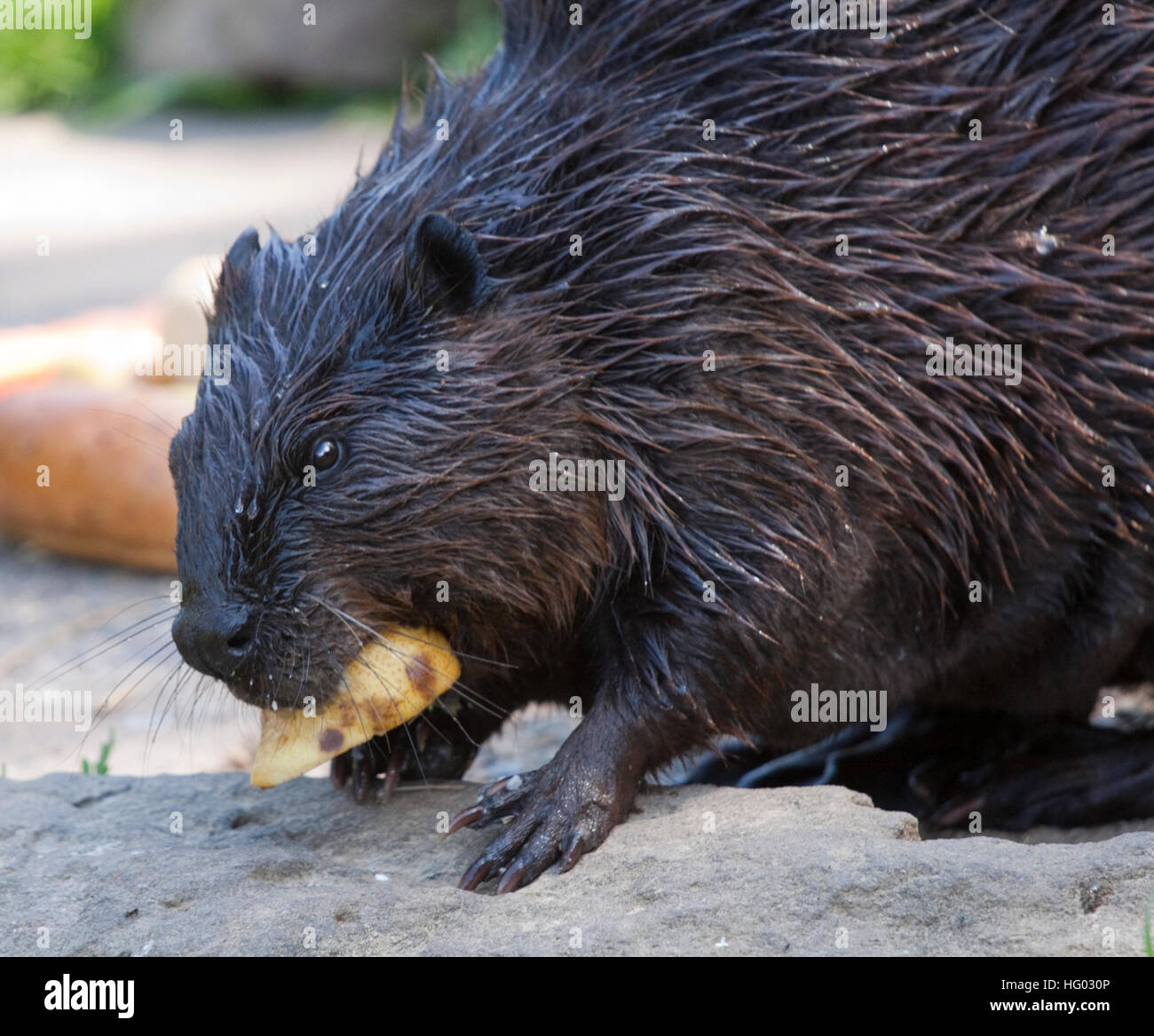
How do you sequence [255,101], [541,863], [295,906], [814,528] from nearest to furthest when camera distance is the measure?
[295,906] → [541,863] → [814,528] → [255,101]

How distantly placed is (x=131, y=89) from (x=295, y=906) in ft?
59.1

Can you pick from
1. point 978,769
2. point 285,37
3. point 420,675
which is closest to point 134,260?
point 285,37

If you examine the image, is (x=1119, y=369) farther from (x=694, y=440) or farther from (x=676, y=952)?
(x=676, y=952)

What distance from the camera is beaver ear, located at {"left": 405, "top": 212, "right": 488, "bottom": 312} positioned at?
12.1ft

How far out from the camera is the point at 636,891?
3.40m

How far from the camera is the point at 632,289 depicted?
12.8 feet

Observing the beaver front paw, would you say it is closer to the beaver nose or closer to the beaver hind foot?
the beaver nose

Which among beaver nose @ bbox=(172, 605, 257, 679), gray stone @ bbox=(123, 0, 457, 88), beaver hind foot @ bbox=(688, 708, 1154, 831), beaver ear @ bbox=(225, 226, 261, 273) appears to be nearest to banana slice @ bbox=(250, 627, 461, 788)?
beaver nose @ bbox=(172, 605, 257, 679)

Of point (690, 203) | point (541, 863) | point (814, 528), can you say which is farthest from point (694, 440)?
point (541, 863)

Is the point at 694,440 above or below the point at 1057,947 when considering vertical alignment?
above

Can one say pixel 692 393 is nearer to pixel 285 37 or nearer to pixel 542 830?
pixel 542 830

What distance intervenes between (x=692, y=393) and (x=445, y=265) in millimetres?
687

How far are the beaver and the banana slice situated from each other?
0.26 feet

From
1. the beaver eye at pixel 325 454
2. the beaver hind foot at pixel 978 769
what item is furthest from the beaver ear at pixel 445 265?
the beaver hind foot at pixel 978 769
